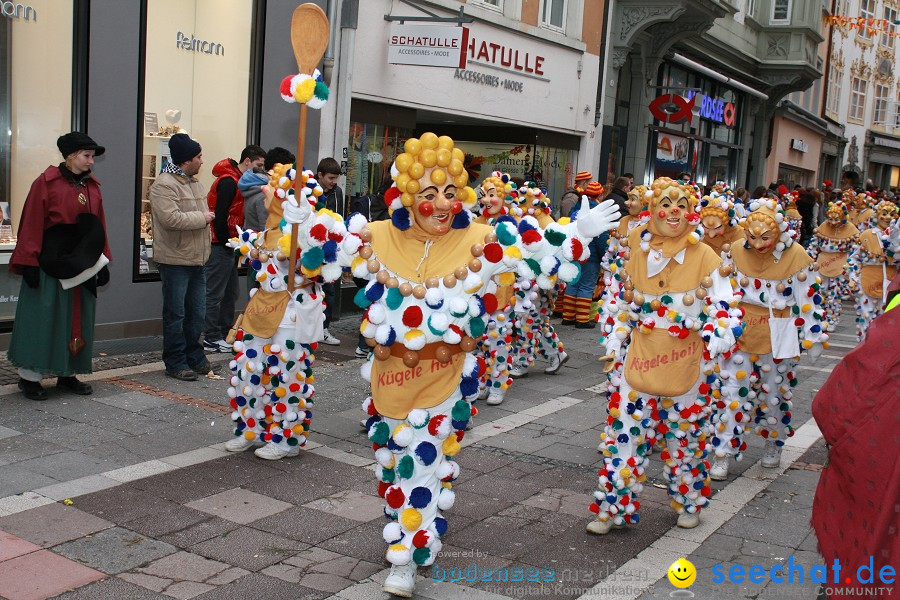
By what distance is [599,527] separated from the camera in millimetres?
5359

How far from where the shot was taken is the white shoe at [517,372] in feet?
31.1

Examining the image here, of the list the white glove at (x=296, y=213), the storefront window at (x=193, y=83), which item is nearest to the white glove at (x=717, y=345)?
the white glove at (x=296, y=213)

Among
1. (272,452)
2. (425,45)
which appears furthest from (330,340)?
(425,45)

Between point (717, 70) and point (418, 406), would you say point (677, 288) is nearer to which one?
point (418, 406)

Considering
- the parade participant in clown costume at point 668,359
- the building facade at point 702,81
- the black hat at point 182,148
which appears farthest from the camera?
the building facade at point 702,81

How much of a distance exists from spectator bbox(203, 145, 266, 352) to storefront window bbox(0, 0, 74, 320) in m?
1.52

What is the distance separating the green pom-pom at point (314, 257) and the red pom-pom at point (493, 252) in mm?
817

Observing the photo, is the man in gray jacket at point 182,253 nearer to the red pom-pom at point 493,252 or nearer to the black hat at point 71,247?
the black hat at point 71,247

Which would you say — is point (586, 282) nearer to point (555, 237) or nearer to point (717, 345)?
point (717, 345)

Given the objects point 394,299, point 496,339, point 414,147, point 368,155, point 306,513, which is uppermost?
point 368,155

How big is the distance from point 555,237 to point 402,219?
2.44 feet

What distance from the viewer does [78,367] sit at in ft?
24.3

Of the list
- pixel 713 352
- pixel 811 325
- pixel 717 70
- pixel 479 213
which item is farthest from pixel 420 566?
pixel 717 70

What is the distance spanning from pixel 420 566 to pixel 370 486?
1.33 meters
